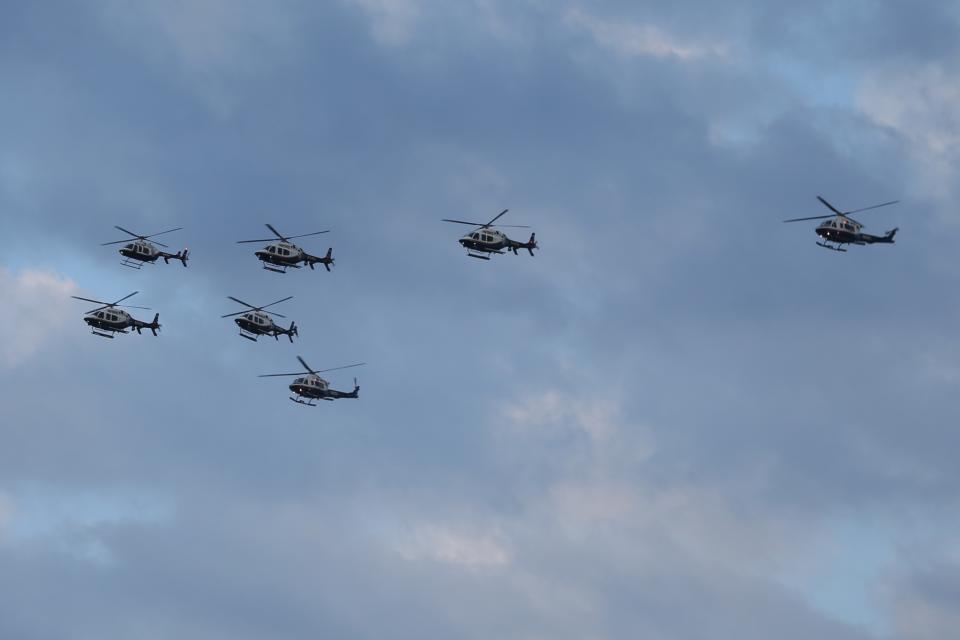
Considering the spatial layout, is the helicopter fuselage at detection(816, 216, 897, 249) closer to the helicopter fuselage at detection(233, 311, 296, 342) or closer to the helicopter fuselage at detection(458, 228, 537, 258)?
the helicopter fuselage at detection(458, 228, 537, 258)

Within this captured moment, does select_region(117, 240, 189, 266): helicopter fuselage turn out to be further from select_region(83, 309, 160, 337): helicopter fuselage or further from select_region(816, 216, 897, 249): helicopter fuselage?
select_region(816, 216, 897, 249): helicopter fuselage

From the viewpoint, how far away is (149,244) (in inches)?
6964

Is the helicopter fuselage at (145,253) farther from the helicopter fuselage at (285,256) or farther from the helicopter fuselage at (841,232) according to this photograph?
the helicopter fuselage at (841,232)

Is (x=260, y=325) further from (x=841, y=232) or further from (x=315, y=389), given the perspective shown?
(x=841, y=232)

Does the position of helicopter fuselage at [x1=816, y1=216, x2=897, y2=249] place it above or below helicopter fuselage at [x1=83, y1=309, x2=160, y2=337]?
above

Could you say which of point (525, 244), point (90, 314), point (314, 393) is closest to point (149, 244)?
point (90, 314)

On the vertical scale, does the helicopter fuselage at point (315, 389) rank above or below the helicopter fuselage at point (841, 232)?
below

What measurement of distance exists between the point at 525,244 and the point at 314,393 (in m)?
25.0

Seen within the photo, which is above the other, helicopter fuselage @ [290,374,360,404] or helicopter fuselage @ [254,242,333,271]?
helicopter fuselage @ [254,242,333,271]

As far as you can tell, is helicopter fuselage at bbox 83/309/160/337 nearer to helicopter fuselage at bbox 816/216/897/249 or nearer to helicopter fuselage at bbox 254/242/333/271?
helicopter fuselage at bbox 254/242/333/271

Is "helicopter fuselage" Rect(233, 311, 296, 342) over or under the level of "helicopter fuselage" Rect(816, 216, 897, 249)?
under

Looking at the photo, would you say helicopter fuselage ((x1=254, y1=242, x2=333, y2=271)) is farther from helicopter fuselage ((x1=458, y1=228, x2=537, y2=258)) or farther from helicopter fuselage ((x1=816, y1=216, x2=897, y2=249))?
helicopter fuselage ((x1=816, y1=216, x2=897, y2=249))

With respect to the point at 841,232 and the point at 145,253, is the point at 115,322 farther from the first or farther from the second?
the point at 841,232

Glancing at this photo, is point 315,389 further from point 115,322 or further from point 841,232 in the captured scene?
point 841,232
